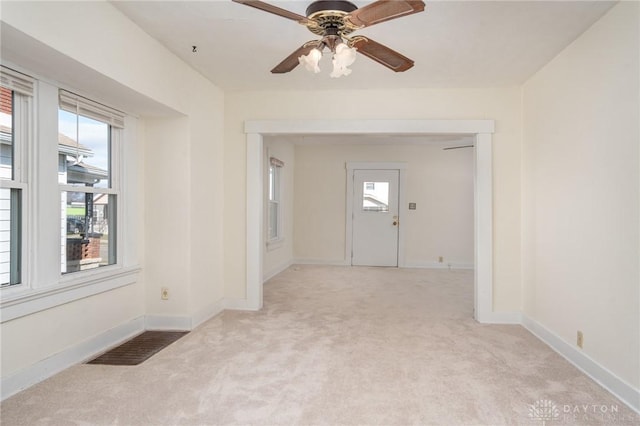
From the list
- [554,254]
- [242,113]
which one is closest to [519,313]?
[554,254]

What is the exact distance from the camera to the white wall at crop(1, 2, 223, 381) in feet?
6.83

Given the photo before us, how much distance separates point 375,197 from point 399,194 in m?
0.45

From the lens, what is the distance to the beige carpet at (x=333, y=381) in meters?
2.00

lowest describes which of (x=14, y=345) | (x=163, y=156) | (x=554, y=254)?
(x=14, y=345)

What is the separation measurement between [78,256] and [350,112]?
2.74 metres

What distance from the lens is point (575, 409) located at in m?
2.09

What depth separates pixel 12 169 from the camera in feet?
7.46

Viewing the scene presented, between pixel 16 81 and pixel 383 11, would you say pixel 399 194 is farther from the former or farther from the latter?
pixel 16 81

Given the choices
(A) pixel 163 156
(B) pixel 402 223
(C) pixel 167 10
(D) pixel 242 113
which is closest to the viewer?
(C) pixel 167 10

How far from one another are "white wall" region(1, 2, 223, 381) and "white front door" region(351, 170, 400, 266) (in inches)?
145

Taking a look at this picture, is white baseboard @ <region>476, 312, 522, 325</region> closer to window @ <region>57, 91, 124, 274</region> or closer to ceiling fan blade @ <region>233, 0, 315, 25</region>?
ceiling fan blade @ <region>233, 0, 315, 25</region>

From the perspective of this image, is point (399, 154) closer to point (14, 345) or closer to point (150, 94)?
point (150, 94)

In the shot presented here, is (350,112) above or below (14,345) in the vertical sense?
above

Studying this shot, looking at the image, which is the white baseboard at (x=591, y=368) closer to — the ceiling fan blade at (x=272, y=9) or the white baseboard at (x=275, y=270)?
the ceiling fan blade at (x=272, y=9)
